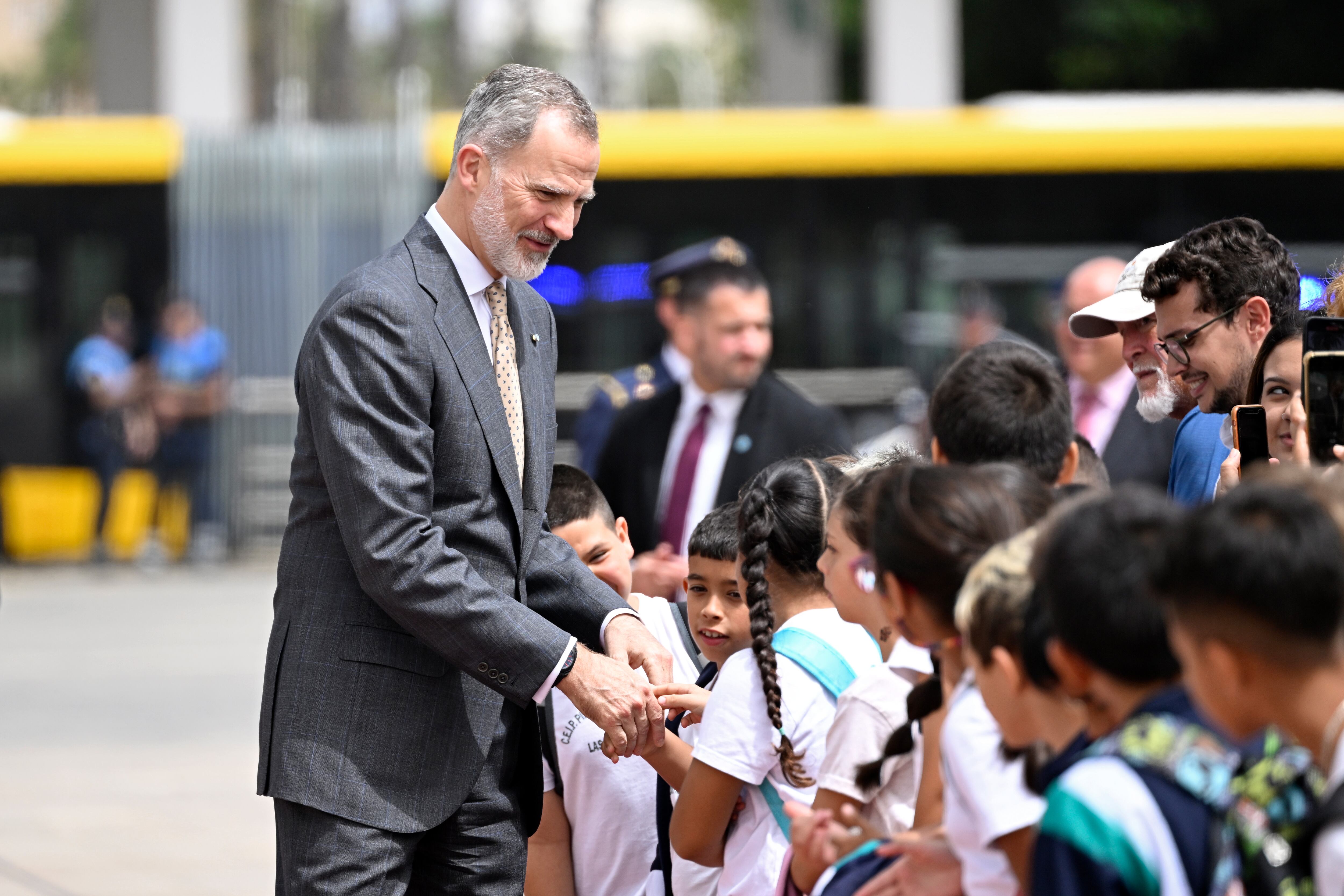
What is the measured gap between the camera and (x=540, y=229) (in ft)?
9.55

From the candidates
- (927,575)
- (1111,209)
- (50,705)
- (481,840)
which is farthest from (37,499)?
(927,575)

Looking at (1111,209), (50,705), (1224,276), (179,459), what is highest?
(1111,209)

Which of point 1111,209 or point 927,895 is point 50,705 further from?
point 1111,209

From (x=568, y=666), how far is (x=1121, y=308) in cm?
161

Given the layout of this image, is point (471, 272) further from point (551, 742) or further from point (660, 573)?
point (660, 573)

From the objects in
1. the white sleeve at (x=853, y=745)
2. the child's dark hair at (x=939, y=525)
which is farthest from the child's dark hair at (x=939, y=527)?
the white sleeve at (x=853, y=745)

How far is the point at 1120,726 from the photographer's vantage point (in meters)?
1.83

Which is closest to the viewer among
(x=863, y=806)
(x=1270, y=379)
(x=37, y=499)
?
(x=863, y=806)

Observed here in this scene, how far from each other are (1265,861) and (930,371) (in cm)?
1143

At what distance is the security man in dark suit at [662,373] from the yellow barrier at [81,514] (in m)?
7.67

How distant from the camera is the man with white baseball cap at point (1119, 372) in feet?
11.8

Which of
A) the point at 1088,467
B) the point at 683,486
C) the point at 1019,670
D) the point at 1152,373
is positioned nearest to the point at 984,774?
the point at 1019,670

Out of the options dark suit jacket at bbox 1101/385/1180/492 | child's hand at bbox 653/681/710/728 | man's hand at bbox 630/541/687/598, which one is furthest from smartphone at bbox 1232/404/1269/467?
dark suit jacket at bbox 1101/385/1180/492

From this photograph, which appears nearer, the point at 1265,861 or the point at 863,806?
the point at 1265,861
